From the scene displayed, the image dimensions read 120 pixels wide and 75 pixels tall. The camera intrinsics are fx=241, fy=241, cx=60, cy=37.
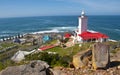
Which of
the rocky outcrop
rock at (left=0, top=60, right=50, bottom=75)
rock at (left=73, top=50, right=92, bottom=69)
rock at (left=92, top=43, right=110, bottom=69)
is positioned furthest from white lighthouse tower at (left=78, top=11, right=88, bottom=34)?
rock at (left=0, top=60, right=50, bottom=75)

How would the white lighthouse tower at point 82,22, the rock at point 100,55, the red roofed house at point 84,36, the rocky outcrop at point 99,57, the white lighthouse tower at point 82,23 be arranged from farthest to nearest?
the white lighthouse tower at point 82,22, the white lighthouse tower at point 82,23, the red roofed house at point 84,36, the rock at point 100,55, the rocky outcrop at point 99,57

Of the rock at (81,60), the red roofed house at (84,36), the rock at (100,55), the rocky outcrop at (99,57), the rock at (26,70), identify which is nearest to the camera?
the rock at (26,70)

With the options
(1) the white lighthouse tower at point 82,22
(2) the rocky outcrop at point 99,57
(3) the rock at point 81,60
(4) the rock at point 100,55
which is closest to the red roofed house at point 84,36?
(1) the white lighthouse tower at point 82,22

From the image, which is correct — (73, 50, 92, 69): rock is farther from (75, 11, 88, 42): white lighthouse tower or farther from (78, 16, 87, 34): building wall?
(78, 16, 87, 34): building wall

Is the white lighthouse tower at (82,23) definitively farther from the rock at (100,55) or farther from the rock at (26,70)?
the rock at (26,70)

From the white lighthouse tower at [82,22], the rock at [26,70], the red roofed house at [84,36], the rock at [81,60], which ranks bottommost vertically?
the red roofed house at [84,36]

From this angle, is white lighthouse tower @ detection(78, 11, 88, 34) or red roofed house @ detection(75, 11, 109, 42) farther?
white lighthouse tower @ detection(78, 11, 88, 34)

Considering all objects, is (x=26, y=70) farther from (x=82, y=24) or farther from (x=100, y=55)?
(x=82, y=24)

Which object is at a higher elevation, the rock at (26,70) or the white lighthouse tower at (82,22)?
the rock at (26,70)

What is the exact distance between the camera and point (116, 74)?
30.7 ft

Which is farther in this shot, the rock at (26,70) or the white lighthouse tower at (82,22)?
the white lighthouse tower at (82,22)

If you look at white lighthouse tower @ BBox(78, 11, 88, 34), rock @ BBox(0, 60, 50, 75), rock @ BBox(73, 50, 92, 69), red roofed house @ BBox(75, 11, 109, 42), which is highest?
rock @ BBox(0, 60, 50, 75)

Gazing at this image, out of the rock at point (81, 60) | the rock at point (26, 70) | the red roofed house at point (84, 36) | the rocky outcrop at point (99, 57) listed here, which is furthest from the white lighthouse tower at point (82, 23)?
the rock at point (26, 70)

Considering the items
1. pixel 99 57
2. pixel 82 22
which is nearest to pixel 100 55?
pixel 99 57
